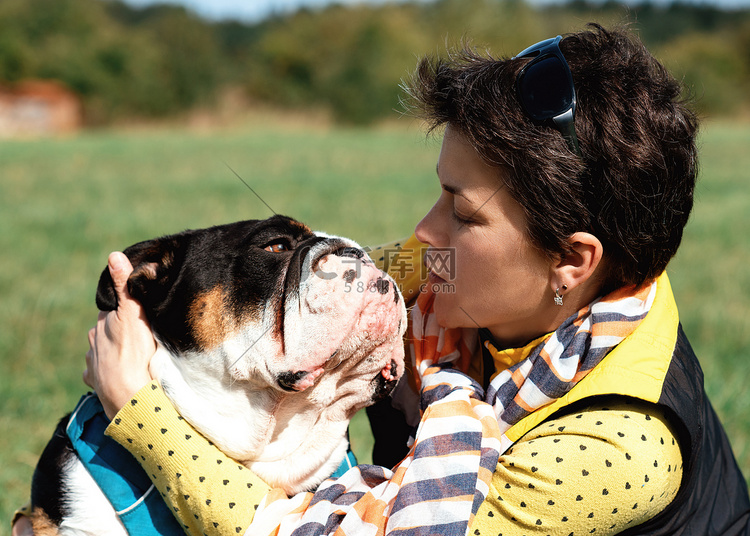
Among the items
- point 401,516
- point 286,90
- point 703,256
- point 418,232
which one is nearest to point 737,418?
point 418,232

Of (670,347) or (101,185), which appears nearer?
(670,347)

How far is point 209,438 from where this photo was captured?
209 cm

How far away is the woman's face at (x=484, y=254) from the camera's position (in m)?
2.13

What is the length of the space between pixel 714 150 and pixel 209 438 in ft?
71.9

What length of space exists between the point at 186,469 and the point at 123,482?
11.6 inches

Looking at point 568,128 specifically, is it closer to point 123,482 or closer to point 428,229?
point 428,229

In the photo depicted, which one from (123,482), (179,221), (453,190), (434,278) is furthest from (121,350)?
(179,221)

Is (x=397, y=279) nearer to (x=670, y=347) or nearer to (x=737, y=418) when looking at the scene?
(x=670, y=347)

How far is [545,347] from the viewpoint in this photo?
2047 mm

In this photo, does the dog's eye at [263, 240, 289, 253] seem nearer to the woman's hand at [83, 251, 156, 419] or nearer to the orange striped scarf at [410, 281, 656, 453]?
the woman's hand at [83, 251, 156, 419]

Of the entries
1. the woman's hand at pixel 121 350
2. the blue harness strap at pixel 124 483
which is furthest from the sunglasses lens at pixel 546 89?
the blue harness strap at pixel 124 483

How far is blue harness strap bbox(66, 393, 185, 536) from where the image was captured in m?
2.06

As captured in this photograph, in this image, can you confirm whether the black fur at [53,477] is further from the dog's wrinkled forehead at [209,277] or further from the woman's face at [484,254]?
the woman's face at [484,254]

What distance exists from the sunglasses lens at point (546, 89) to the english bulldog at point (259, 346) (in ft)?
2.30
